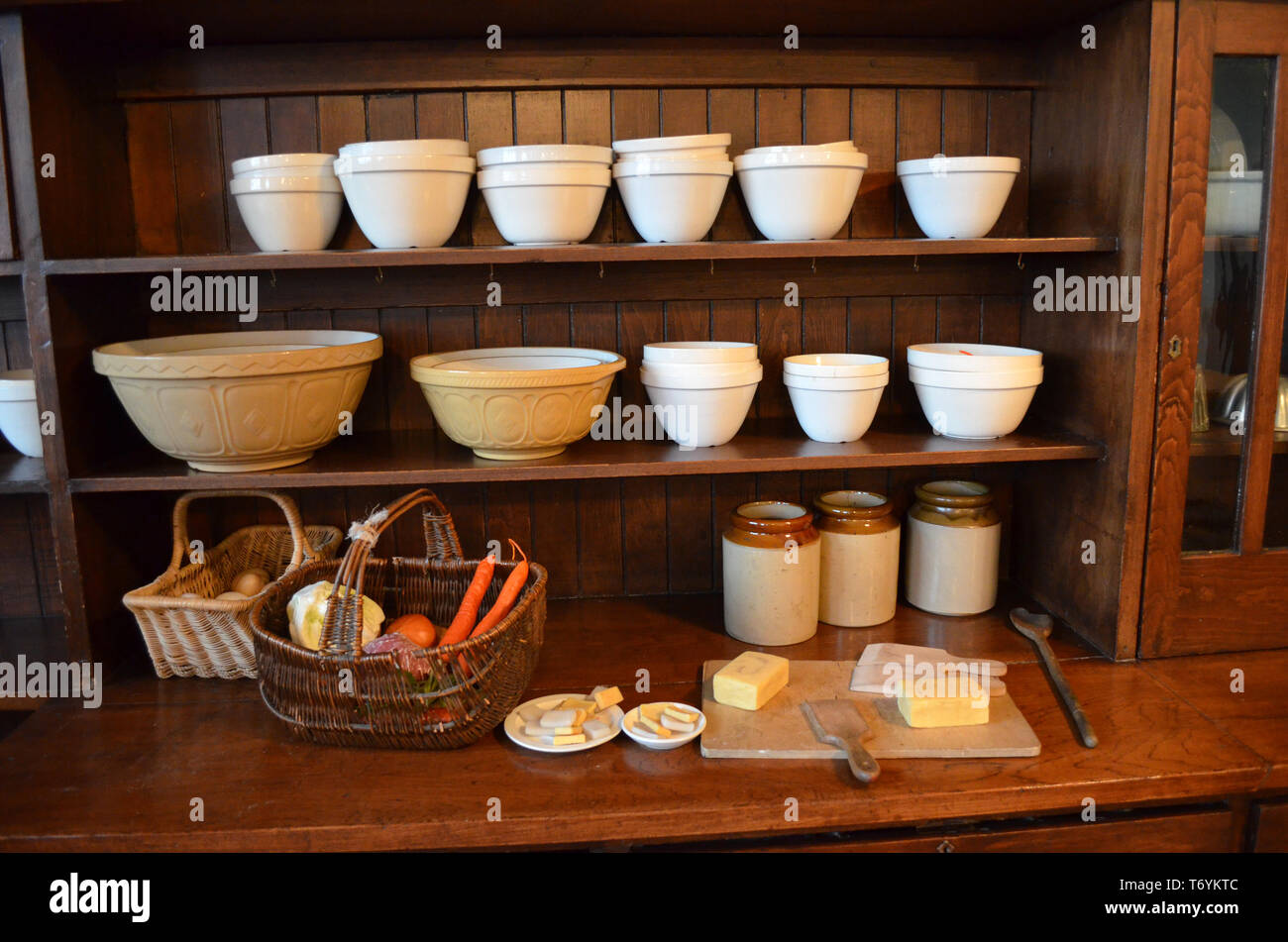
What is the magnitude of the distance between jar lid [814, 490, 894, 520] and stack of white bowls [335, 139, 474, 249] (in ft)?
2.74

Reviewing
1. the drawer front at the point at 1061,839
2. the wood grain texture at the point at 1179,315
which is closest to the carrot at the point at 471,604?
the drawer front at the point at 1061,839

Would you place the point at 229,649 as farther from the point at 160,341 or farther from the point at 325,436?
the point at 160,341

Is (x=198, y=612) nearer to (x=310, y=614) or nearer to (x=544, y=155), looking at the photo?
(x=310, y=614)

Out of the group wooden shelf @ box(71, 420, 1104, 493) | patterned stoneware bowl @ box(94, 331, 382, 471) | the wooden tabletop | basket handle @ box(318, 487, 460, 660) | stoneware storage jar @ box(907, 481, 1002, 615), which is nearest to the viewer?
the wooden tabletop

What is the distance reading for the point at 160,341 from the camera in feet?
5.82

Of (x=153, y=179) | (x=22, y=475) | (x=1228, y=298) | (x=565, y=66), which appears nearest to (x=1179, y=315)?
(x=1228, y=298)

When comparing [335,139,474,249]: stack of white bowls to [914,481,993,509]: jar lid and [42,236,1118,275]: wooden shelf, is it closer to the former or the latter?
[42,236,1118,275]: wooden shelf

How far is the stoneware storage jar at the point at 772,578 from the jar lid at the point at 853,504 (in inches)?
2.7

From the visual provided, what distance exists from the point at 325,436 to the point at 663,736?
0.74m

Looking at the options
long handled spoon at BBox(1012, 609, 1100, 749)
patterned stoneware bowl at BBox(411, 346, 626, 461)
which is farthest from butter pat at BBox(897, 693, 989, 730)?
patterned stoneware bowl at BBox(411, 346, 626, 461)

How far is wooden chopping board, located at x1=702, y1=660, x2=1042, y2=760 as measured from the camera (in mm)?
1407

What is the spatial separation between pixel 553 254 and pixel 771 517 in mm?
619

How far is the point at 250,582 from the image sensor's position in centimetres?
176

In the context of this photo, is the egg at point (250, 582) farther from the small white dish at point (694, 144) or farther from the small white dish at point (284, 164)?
the small white dish at point (694, 144)
